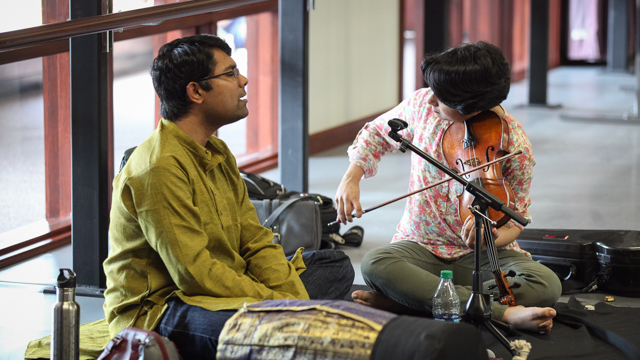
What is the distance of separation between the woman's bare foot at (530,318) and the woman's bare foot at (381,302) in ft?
1.11

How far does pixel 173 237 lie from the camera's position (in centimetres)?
177

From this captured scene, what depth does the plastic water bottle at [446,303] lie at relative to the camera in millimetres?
2234

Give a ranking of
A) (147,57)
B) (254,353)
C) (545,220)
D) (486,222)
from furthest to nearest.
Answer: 1. (147,57)
2. (545,220)
3. (486,222)
4. (254,353)

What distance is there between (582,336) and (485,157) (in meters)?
0.65

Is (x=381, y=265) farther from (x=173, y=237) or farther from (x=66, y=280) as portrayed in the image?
(x=66, y=280)

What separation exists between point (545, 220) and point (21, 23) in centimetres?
268

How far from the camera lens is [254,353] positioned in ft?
5.16

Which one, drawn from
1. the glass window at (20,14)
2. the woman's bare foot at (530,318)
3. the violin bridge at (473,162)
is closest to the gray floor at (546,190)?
the woman's bare foot at (530,318)

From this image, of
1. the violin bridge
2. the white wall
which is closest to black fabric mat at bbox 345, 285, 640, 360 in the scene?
the violin bridge

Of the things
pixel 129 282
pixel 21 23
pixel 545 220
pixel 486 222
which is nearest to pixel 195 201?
pixel 129 282

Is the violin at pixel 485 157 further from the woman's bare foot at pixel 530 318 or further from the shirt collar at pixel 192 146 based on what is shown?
the shirt collar at pixel 192 146

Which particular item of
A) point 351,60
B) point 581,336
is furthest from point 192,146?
point 351,60

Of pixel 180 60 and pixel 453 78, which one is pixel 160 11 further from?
pixel 453 78

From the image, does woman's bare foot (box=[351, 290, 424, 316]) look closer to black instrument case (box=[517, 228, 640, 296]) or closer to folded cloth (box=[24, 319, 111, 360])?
black instrument case (box=[517, 228, 640, 296])
